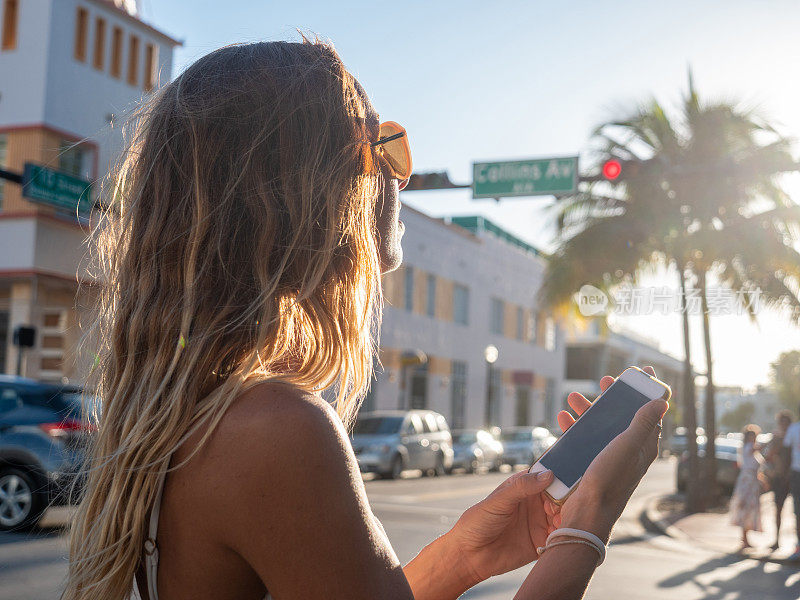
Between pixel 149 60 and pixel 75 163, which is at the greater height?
pixel 149 60

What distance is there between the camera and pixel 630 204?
695 inches

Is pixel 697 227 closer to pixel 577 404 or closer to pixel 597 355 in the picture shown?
pixel 577 404

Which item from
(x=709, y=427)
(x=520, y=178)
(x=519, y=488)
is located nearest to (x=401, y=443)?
(x=709, y=427)

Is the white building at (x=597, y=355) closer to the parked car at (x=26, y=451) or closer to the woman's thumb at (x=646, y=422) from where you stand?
the parked car at (x=26, y=451)

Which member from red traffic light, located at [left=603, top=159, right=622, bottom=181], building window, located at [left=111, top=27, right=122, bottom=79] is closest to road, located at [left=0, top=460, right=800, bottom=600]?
red traffic light, located at [left=603, top=159, right=622, bottom=181]

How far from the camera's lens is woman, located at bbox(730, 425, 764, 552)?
12.0m

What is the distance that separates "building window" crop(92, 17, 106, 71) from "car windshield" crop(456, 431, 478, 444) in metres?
14.5

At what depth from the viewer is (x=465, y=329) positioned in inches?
1398

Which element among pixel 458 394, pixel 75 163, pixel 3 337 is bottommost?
pixel 458 394

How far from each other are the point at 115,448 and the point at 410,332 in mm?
29605

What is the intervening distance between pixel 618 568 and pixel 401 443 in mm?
11935

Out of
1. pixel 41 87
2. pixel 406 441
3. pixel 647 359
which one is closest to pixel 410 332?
pixel 406 441

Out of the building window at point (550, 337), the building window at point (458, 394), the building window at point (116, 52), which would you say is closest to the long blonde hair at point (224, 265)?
the building window at point (116, 52)

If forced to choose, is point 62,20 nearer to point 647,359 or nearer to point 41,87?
point 41,87
